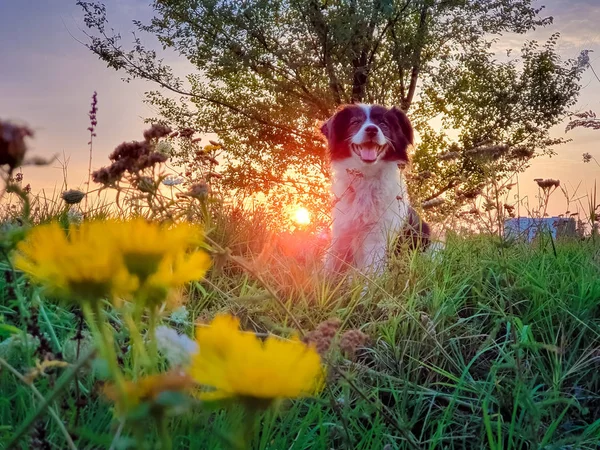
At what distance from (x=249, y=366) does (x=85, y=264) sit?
13 cm

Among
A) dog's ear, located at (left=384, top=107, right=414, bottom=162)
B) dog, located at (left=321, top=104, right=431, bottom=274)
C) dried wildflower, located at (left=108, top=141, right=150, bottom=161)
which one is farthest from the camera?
dog's ear, located at (left=384, top=107, right=414, bottom=162)

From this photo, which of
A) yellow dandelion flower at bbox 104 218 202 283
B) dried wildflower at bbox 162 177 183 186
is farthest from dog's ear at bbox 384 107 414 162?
yellow dandelion flower at bbox 104 218 202 283

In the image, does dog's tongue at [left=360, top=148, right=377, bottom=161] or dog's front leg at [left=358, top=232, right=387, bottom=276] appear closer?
dog's front leg at [left=358, top=232, right=387, bottom=276]

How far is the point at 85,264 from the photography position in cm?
40

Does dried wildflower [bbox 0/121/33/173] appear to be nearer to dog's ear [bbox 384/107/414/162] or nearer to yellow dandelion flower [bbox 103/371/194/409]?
yellow dandelion flower [bbox 103/371/194/409]

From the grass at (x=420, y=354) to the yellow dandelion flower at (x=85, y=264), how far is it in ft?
2.35

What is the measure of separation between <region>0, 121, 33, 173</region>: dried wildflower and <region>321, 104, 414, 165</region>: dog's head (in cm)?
437

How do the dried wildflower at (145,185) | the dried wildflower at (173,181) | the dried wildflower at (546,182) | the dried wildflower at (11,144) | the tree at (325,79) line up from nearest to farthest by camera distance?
the dried wildflower at (11,144) → the dried wildflower at (145,185) → the dried wildflower at (173,181) → the dried wildflower at (546,182) → the tree at (325,79)

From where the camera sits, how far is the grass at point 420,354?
4.66ft

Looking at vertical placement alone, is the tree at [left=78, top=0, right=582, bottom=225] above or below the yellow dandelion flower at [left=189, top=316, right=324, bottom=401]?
above

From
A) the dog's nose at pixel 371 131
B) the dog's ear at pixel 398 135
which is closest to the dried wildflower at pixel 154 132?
the dog's nose at pixel 371 131

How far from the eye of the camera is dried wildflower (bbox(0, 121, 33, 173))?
1.70 ft

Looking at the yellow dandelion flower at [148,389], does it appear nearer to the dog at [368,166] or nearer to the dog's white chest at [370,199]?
the dog at [368,166]

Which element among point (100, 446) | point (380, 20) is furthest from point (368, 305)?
point (380, 20)
